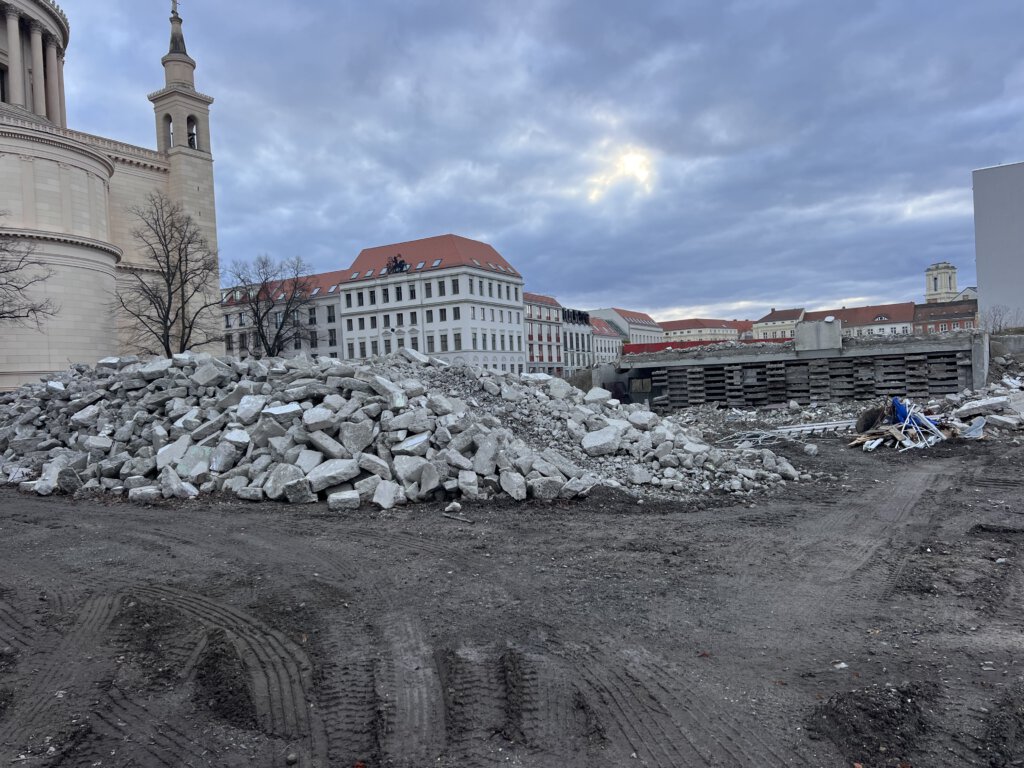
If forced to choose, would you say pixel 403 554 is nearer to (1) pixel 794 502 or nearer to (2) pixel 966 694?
(2) pixel 966 694

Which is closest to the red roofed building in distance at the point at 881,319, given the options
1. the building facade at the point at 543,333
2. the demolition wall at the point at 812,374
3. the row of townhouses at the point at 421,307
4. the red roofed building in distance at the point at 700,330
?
the red roofed building in distance at the point at 700,330

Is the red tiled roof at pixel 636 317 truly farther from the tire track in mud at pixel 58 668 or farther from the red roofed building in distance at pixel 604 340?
the tire track in mud at pixel 58 668

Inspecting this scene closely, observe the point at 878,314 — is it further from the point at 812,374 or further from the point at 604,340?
the point at 812,374

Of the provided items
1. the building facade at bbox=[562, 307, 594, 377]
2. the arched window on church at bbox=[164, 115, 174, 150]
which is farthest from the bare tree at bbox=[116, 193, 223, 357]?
the building facade at bbox=[562, 307, 594, 377]

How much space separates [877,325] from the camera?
110312 mm

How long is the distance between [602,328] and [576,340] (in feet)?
42.7

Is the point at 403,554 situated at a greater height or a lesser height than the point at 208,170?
lesser

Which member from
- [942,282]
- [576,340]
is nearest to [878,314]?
[942,282]

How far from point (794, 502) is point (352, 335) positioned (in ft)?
227

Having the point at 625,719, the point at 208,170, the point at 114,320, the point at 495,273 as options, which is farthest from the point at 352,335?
the point at 625,719

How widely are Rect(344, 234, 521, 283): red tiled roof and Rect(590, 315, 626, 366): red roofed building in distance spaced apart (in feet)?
109

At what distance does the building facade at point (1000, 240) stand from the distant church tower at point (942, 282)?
83284 millimetres

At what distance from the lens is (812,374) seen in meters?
24.7

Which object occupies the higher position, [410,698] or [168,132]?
[168,132]
